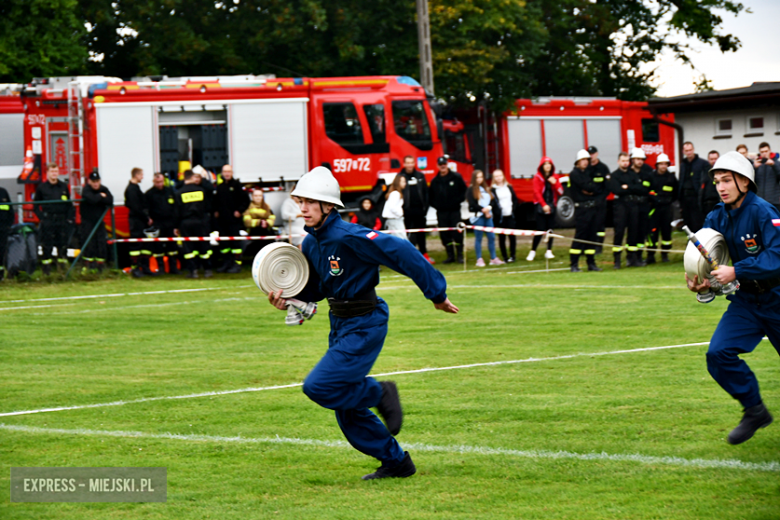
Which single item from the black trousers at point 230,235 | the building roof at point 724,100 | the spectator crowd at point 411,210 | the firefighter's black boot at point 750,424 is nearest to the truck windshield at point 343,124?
the spectator crowd at point 411,210

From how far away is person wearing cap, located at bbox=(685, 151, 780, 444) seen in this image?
639cm

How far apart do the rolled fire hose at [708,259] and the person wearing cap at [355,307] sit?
164 centimetres

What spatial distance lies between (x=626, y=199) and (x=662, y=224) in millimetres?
A: 1251

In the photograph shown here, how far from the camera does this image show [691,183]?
1895cm

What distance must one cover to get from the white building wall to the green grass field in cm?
1398

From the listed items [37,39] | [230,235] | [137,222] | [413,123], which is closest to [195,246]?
[230,235]

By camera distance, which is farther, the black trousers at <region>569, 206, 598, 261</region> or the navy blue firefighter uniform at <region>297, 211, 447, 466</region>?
the black trousers at <region>569, 206, 598, 261</region>

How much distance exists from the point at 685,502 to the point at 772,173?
13.2 metres

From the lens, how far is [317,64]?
29.1m

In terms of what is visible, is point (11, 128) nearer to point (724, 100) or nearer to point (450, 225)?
point (450, 225)

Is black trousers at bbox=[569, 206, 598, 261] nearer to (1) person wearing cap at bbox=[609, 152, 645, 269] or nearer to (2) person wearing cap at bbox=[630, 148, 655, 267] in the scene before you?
(1) person wearing cap at bbox=[609, 152, 645, 269]

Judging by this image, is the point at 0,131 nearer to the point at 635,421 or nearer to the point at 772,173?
the point at 772,173

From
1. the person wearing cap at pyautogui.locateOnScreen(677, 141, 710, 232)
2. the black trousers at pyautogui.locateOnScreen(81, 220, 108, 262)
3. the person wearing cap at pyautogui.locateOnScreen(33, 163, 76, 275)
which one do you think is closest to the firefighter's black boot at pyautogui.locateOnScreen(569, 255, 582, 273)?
the person wearing cap at pyautogui.locateOnScreen(677, 141, 710, 232)

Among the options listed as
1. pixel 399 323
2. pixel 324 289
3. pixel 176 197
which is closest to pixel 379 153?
pixel 176 197
